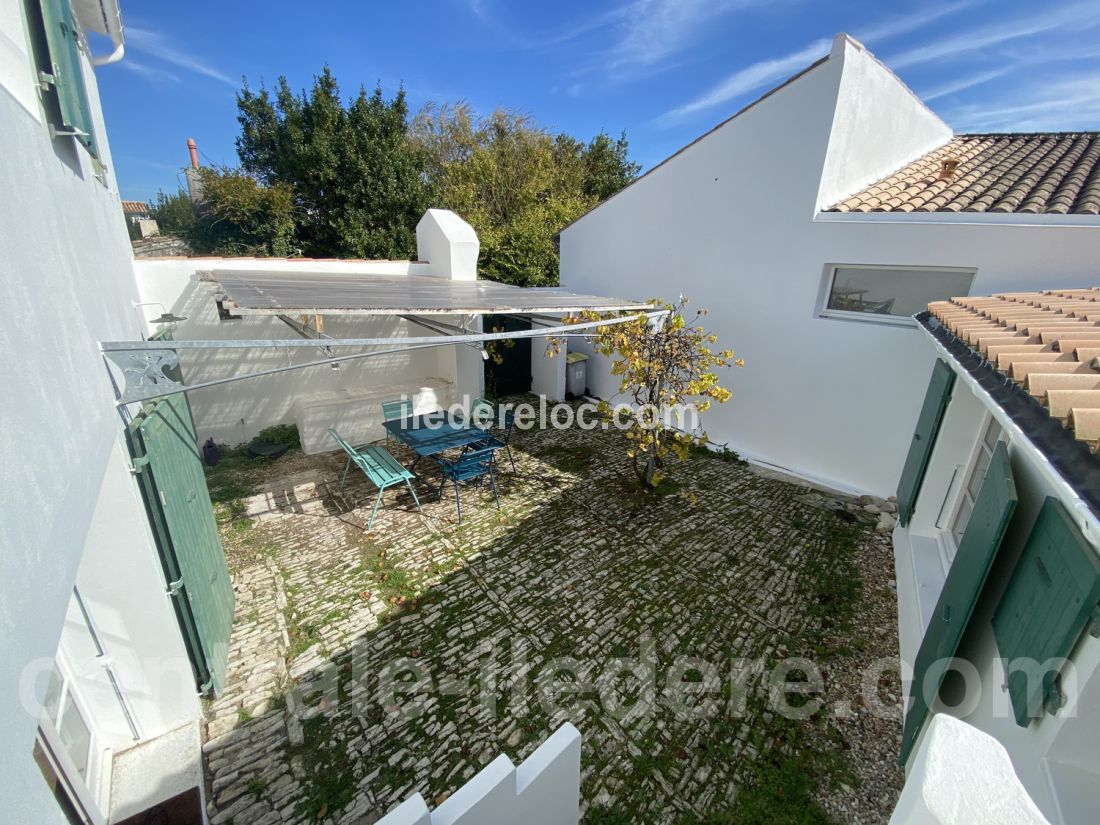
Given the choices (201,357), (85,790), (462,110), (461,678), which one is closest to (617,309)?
(461,678)

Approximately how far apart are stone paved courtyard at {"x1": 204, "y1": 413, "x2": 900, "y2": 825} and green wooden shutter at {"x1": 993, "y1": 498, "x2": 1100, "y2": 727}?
1944 mm

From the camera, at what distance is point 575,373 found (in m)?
13.7

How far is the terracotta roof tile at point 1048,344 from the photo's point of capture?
213 centimetres

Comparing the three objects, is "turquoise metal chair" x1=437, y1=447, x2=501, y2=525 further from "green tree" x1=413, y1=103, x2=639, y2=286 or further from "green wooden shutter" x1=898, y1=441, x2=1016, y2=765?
"green tree" x1=413, y1=103, x2=639, y2=286

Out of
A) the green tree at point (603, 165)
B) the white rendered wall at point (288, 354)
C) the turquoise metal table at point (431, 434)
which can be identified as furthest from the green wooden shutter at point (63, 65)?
the green tree at point (603, 165)

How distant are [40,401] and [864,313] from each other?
9.79 m

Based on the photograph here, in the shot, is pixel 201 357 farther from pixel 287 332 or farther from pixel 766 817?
pixel 766 817

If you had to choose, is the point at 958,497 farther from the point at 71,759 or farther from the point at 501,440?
the point at 71,759

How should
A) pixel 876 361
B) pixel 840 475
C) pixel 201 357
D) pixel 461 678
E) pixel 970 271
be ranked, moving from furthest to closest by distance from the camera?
1. pixel 201 357
2. pixel 840 475
3. pixel 876 361
4. pixel 970 271
5. pixel 461 678

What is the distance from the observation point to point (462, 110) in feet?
80.7

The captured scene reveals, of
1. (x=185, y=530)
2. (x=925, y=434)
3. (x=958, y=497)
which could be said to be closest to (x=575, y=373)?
(x=925, y=434)

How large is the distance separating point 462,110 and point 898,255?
2509 cm

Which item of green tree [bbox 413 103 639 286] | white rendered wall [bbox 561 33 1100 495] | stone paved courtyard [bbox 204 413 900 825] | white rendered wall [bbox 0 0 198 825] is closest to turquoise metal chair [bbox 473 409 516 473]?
stone paved courtyard [bbox 204 413 900 825]

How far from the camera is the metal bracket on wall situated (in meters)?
2.84
